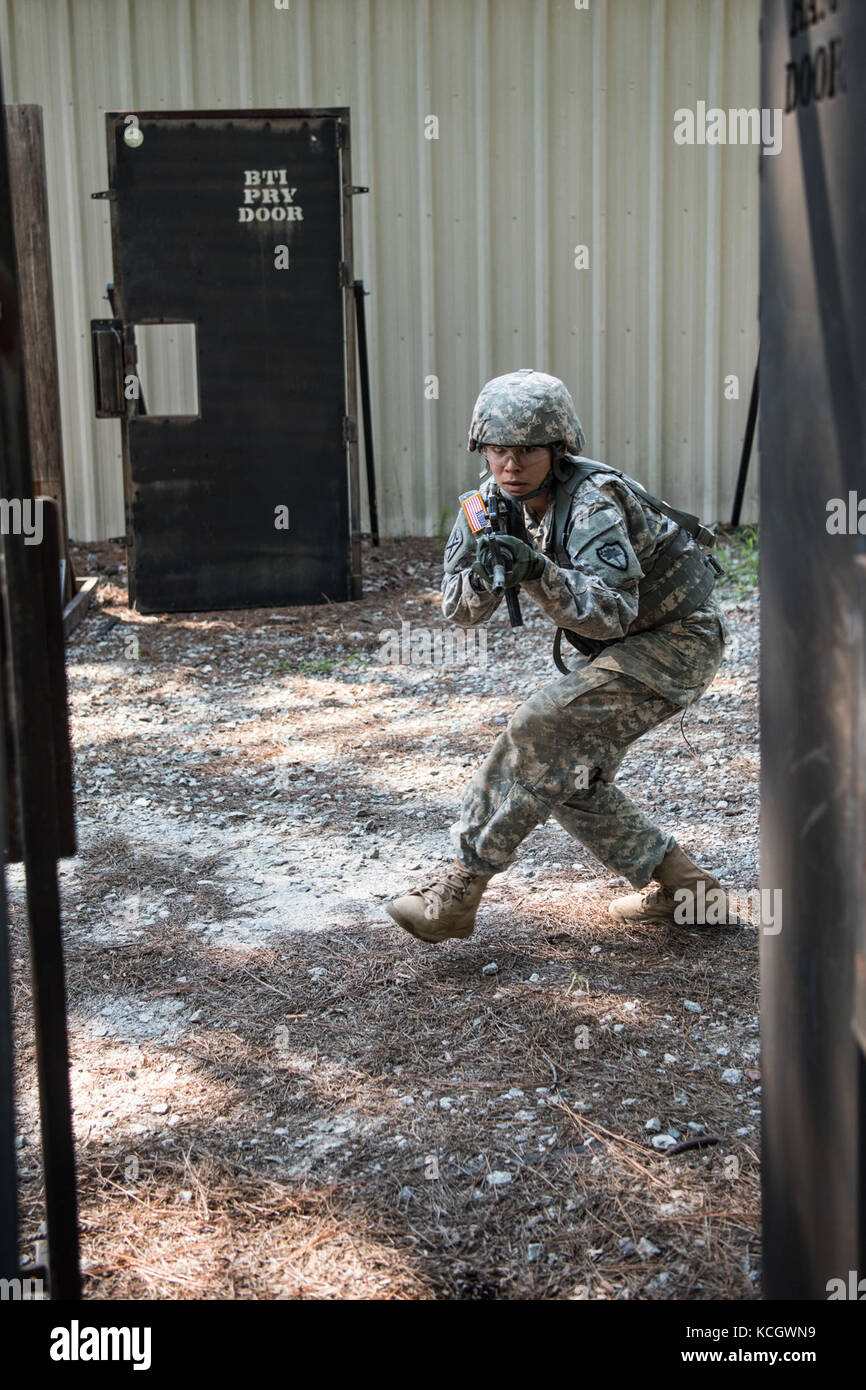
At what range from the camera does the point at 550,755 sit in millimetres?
3348

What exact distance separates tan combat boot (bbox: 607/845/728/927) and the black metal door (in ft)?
15.2

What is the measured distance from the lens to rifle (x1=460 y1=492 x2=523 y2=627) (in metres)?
3.10

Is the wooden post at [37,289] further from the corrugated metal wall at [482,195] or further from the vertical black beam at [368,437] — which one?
the vertical black beam at [368,437]

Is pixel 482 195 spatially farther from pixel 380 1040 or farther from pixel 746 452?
pixel 380 1040

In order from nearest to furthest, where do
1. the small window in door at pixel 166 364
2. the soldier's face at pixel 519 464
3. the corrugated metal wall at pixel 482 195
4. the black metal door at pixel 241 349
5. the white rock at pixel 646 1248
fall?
the white rock at pixel 646 1248
the soldier's face at pixel 519 464
the black metal door at pixel 241 349
the corrugated metal wall at pixel 482 195
the small window in door at pixel 166 364

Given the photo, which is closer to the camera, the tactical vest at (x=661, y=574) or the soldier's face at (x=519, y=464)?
the soldier's face at (x=519, y=464)

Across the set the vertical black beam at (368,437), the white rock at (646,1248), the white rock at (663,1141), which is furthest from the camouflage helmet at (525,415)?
the vertical black beam at (368,437)

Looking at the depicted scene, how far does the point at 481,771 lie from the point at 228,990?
0.87 metres

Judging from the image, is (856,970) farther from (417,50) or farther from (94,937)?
(417,50)

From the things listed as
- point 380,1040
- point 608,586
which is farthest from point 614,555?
point 380,1040

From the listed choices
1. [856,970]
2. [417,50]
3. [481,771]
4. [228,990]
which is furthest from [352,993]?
[417,50]

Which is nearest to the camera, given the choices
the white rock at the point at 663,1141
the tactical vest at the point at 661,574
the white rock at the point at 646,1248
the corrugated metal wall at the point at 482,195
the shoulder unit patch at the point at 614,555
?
the white rock at the point at 646,1248

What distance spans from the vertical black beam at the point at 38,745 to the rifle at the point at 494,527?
147cm

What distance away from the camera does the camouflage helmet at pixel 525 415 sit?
3316 millimetres
